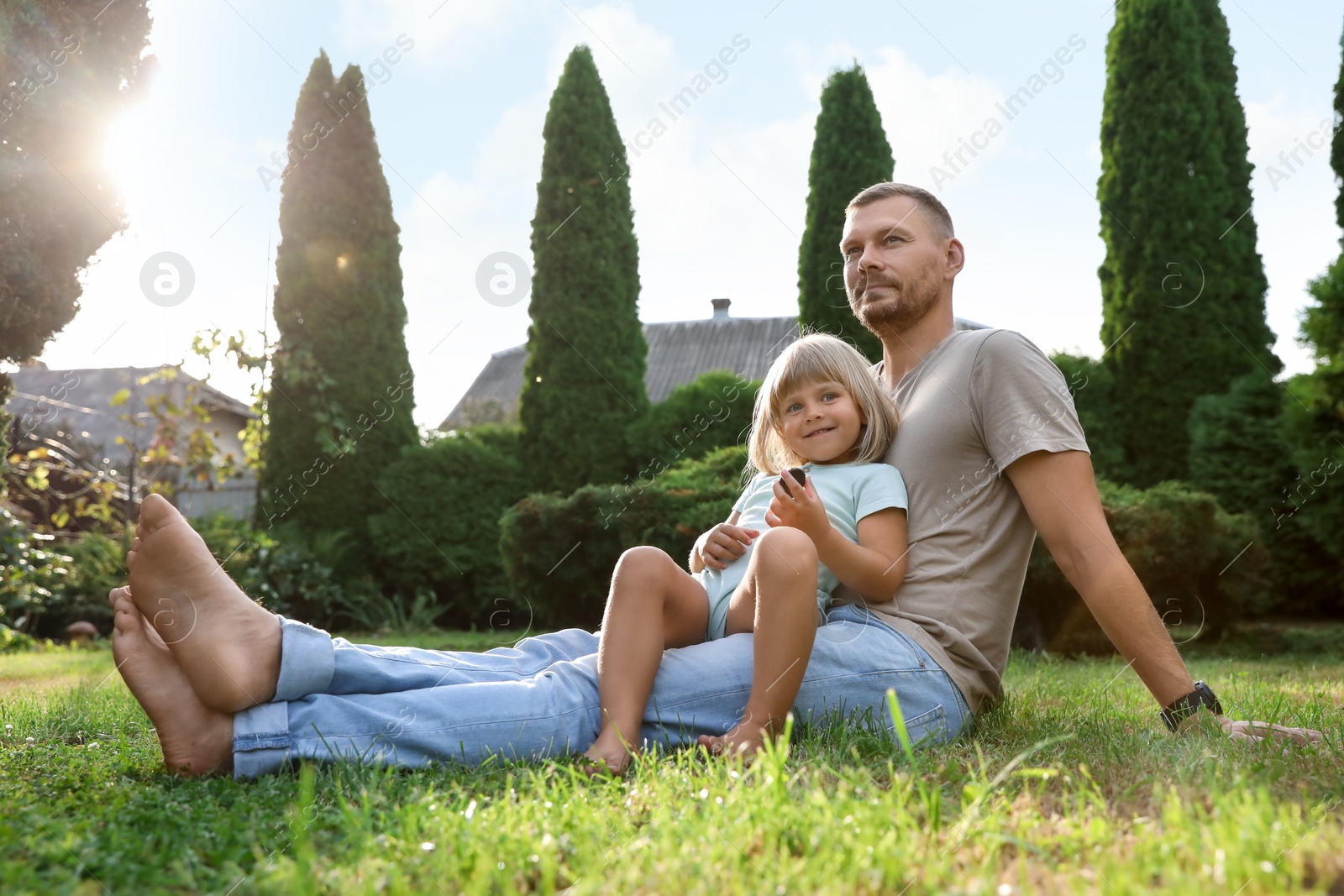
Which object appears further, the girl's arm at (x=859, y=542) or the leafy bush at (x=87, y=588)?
the leafy bush at (x=87, y=588)

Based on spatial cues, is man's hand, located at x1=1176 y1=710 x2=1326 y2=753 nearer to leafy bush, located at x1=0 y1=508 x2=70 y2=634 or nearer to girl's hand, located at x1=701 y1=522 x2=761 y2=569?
girl's hand, located at x1=701 y1=522 x2=761 y2=569

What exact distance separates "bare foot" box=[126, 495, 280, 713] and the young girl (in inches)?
26.5

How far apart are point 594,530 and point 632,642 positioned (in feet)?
15.5

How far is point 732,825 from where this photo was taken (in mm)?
1218

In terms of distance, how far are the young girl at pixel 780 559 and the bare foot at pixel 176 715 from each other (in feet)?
2.40

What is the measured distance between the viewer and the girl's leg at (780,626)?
1.83 metres

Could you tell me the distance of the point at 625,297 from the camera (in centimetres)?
925

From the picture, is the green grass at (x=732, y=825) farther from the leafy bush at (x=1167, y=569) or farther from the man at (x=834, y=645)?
the leafy bush at (x=1167, y=569)

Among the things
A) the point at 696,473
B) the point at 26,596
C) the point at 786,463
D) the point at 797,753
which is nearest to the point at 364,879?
the point at 797,753

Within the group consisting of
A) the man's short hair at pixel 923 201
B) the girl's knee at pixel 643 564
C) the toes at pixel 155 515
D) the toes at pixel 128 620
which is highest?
the man's short hair at pixel 923 201

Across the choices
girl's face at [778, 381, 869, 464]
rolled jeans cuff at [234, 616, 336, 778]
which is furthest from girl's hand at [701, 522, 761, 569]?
rolled jeans cuff at [234, 616, 336, 778]

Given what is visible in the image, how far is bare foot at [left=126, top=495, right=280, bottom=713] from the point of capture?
1.77m

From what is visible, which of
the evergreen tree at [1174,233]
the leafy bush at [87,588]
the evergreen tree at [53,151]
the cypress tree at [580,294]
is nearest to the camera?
the evergreen tree at [53,151]

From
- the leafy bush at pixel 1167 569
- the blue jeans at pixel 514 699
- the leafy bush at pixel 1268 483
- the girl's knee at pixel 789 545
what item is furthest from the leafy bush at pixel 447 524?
the girl's knee at pixel 789 545
